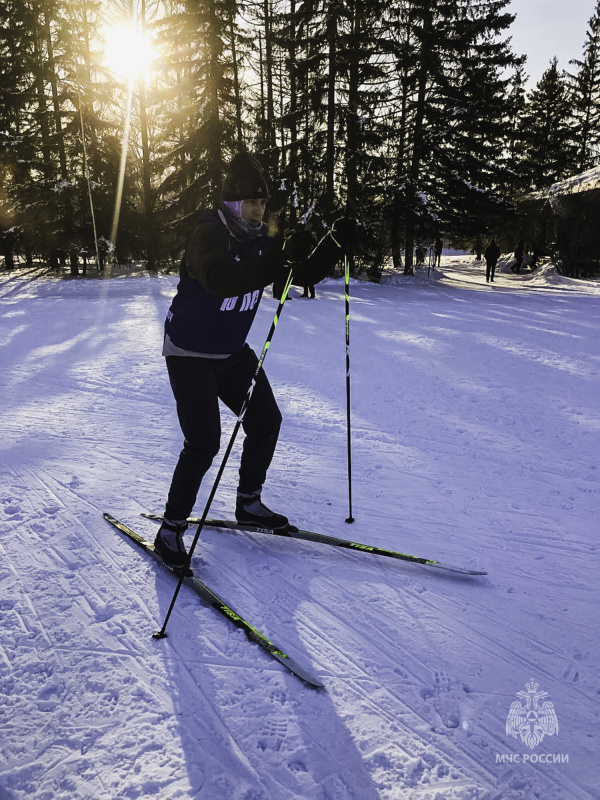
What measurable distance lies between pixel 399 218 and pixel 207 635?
22.5m

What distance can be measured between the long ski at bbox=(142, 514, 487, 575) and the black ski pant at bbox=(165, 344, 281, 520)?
447 millimetres

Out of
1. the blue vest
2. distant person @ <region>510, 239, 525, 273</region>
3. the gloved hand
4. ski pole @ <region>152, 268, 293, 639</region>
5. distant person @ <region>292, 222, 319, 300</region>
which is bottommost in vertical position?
ski pole @ <region>152, 268, 293, 639</region>

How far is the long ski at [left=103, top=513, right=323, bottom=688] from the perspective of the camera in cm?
217

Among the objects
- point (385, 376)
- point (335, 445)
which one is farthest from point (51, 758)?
point (385, 376)

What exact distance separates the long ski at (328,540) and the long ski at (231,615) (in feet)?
1.04

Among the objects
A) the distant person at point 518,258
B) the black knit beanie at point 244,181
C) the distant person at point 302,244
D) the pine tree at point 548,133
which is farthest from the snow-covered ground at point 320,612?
the pine tree at point 548,133

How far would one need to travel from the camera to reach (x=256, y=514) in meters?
3.34

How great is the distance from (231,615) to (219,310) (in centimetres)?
162

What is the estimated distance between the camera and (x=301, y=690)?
2109mm

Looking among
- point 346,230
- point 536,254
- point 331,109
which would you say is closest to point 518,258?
point 536,254

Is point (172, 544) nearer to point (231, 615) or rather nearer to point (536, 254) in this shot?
point (231, 615)

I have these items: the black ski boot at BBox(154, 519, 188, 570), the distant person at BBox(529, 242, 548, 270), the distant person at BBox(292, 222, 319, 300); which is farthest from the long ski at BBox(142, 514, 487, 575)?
the distant person at BBox(529, 242, 548, 270)

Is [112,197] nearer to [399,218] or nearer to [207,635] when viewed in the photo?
[399,218]

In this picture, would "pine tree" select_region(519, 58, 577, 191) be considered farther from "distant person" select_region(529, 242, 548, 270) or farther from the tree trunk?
the tree trunk
